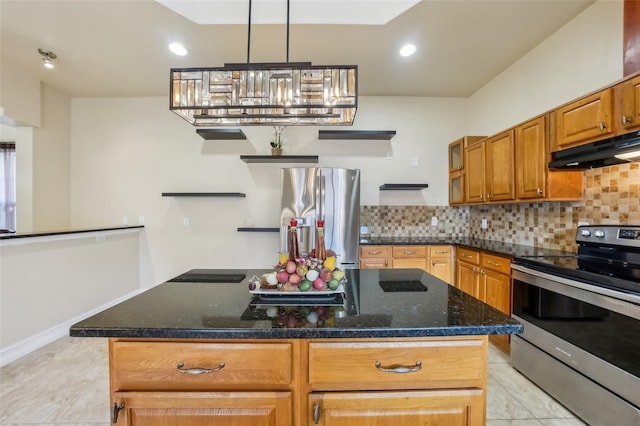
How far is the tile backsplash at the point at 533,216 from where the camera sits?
206cm

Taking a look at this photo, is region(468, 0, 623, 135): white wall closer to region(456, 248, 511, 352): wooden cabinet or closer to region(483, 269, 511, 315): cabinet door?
region(456, 248, 511, 352): wooden cabinet

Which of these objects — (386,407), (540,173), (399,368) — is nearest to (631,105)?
(540,173)

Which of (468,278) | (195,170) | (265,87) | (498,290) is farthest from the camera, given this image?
(195,170)

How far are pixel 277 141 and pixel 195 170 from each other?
47.3 inches

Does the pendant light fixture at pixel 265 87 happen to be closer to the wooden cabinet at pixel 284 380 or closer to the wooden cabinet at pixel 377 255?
the wooden cabinet at pixel 284 380

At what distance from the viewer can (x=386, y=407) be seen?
947mm

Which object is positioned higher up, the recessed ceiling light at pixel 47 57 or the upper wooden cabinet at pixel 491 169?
the recessed ceiling light at pixel 47 57

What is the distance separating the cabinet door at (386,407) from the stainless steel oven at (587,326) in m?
1.18

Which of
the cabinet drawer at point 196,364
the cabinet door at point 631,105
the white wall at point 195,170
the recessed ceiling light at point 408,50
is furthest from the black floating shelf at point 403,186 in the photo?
A: the cabinet drawer at point 196,364

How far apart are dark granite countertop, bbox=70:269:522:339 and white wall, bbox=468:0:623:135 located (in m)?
2.25

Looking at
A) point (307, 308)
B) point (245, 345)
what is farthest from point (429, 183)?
point (245, 345)

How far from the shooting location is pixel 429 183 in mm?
4020

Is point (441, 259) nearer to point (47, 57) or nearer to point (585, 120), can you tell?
point (585, 120)

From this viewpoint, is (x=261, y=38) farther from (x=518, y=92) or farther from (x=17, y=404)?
(x=17, y=404)
